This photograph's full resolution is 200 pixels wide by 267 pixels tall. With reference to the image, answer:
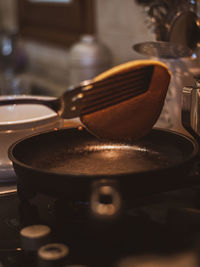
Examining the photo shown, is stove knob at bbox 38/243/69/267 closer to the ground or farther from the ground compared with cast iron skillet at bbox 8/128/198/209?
closer to the ground

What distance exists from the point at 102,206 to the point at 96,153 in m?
0.25

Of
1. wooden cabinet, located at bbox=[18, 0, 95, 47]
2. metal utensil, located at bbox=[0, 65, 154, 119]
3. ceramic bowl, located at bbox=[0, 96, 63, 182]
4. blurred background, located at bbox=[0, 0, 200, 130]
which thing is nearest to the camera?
metal utensil, located at bbox=[0, 65, 154, 119]

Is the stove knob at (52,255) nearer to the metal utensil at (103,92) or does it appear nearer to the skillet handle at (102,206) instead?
the skillet handle at (102,206)

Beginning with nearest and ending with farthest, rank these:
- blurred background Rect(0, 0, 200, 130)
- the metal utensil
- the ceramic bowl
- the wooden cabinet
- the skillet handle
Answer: the skillet handle, the metal utensil, the ceramic bowl, blurred background Rect(0, 0, 200, 130), the wooden cabinet

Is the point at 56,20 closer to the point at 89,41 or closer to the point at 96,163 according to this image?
the point at 89,41

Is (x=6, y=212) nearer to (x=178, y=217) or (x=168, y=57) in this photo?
(x=178, y=217)

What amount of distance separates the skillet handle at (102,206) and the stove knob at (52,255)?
0.07 meters

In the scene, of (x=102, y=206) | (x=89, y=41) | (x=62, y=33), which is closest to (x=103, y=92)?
(x=102, y=206)

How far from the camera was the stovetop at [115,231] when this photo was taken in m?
0.49

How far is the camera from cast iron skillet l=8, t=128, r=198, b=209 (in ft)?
1.73

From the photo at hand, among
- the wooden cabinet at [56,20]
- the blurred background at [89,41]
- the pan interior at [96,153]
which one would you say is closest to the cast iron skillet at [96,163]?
the pan interior at [96,153]

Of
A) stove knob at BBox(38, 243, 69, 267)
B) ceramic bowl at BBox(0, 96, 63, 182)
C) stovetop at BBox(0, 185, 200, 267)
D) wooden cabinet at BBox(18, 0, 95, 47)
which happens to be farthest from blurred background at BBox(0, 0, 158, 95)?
stove knob at BBox(38, 243, 69, 267)

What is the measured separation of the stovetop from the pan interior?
0.05m

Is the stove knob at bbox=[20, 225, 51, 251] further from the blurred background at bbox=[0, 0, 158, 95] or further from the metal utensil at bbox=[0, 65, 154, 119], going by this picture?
the blurred background at bbox=[0, 0, 158, 95]
